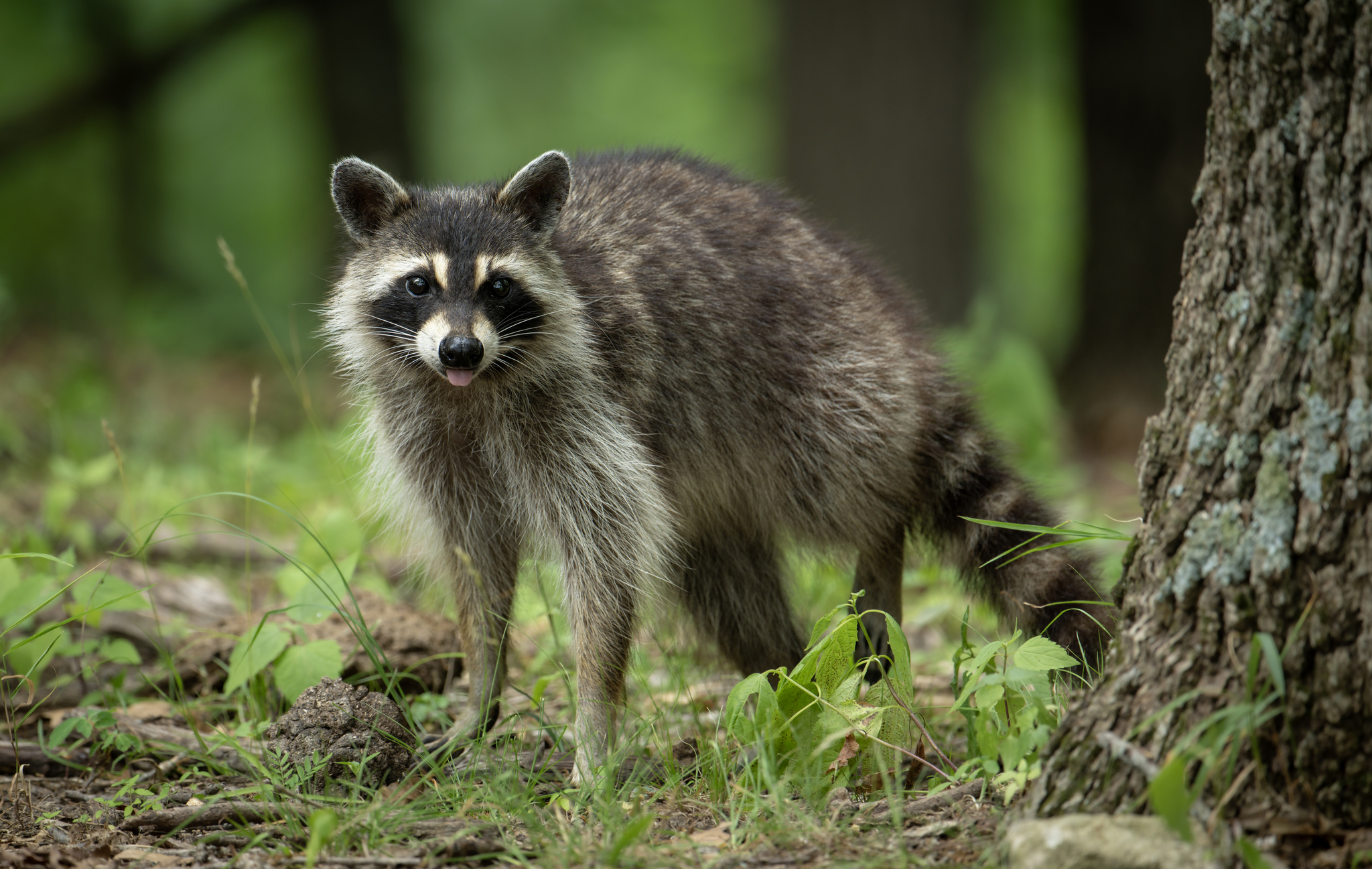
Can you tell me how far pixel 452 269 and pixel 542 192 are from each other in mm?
399

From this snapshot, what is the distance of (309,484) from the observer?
5.89 metres

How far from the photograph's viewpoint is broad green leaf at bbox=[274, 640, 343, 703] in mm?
3363

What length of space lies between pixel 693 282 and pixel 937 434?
3.30 ft

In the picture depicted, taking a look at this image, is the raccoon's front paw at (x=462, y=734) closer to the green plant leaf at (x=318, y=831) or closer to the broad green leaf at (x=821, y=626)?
the green plant leaf at (x=318, y=831)

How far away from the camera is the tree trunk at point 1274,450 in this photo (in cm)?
215

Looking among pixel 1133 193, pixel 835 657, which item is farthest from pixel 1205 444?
pixel 1133 193

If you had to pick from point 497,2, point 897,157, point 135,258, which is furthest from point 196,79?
point 897,157

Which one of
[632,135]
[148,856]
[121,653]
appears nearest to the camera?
[148,856]

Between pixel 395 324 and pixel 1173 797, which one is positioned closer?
pixel 1173 797

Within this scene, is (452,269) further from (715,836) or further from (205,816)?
(715,836)

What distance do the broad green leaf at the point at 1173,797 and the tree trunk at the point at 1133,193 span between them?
567cm

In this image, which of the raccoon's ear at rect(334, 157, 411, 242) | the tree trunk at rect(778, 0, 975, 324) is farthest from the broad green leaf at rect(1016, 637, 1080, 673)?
the tree trunk at rect(778, 0, 975, 324)

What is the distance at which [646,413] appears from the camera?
12.2 ft

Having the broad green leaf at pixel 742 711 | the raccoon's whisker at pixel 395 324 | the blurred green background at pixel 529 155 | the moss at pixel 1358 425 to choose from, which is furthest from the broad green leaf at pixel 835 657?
the blurred green background at pixel 529 155
